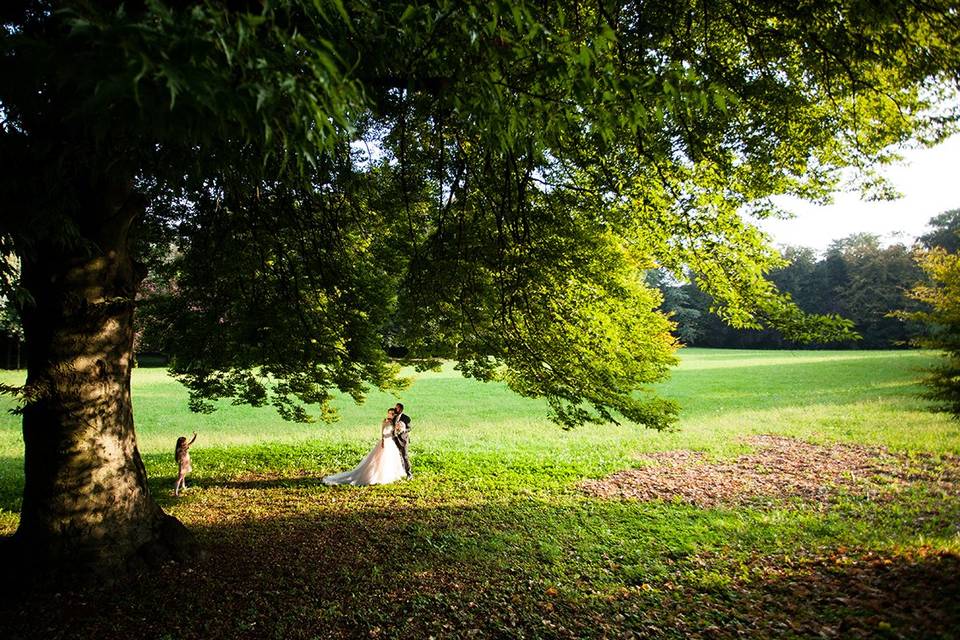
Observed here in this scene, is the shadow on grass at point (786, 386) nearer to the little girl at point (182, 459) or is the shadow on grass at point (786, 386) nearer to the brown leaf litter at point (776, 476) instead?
the brown leaf litter at point (776, 476)

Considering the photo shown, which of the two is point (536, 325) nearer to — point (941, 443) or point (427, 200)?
point (427, 200)

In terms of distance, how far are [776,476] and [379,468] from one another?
920cm

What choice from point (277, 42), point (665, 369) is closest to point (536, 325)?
point (665, 369)

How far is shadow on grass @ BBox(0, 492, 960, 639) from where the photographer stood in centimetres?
500

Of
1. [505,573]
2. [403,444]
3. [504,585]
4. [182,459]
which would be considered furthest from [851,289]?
[182,459]

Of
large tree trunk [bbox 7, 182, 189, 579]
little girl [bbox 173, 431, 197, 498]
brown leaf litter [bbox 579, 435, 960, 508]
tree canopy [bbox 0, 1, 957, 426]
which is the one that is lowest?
brown leaf litter [bbox 579, 435, 960, 508]

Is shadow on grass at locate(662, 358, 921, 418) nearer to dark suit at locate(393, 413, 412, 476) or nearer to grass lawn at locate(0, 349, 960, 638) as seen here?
grass lawn at locate(0, 349, 960, 638)

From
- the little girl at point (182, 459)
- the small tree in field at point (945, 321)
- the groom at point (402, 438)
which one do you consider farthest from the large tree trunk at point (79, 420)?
the small tree in field at point (945, 321)

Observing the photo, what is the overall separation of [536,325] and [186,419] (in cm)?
1999

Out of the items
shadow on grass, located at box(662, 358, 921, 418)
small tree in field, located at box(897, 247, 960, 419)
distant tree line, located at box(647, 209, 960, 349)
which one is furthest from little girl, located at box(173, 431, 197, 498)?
distant tree line, located at box(647, 209, 960, 349)

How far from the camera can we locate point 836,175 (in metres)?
6.46

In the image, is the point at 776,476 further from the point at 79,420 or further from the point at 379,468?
the point at 79,420

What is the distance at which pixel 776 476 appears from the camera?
480 inches

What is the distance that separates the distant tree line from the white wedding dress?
36678mm
